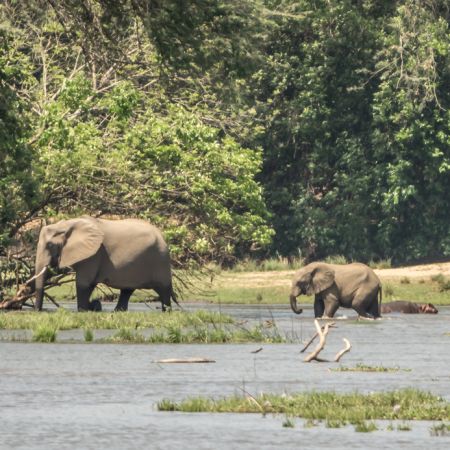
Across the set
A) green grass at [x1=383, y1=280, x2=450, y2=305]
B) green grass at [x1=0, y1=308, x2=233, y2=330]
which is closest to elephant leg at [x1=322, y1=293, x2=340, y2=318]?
green grass at [x1=383, y1=280, x2=450, y2=305]

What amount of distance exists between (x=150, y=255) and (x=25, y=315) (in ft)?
23.2

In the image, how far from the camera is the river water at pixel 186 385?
60.5ft

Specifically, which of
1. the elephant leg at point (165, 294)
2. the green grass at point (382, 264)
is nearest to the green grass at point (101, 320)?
the elephant leg at point (165, 294)

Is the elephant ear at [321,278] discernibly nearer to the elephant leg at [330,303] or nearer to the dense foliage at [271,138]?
the elephant leg at [330,303]

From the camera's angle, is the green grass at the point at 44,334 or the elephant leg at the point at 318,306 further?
the elephant leg at the point at 318,306

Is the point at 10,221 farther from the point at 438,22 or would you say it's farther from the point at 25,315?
the point at 438,22

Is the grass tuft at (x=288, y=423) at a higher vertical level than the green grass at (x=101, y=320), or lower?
higher

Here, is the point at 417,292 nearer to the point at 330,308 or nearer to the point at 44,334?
the point at 330,308

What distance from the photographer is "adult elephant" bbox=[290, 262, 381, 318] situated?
4322 cm

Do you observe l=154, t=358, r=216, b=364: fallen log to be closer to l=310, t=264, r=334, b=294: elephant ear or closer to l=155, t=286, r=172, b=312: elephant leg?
l=155, t=286, r=172, b=312: elephant leg

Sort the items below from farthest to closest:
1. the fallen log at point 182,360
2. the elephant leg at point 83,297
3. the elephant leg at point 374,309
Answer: the elephant leg at point 374,309 < the elephant leg at point 83,297 < the fallen log at point 182,360

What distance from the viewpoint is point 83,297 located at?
133ft

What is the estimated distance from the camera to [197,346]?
30938mm

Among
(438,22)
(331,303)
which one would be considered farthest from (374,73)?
(331,303)
